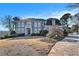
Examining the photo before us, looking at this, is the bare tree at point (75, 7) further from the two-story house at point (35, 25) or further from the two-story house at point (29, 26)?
the two-story house at point (29, 26)

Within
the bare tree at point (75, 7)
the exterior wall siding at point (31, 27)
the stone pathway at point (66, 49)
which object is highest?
the bare tree at point (75, 7)

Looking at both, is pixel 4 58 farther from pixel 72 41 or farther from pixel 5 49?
pixel 72 41

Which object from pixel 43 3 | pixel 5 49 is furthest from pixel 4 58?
pixel 43 3

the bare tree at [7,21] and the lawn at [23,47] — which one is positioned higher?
the bare tree at [7,21]

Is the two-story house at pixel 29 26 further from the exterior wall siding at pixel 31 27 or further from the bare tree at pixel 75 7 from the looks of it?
the bare tree at pixel 75 7

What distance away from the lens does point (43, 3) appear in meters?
11.5

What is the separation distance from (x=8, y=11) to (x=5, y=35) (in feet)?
0.98

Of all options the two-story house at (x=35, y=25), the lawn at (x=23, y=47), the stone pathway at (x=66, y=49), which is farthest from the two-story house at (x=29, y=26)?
the stone pathway at (x=66, y=49)

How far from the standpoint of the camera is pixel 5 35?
1150 cm

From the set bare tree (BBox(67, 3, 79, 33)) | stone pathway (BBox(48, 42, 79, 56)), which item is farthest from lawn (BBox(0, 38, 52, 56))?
bare tree (BBox(67, 3, 79, 33))

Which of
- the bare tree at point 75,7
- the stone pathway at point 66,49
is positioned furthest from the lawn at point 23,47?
the bare tree at point 75,7

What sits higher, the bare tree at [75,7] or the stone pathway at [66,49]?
the bare tree at [75,7]

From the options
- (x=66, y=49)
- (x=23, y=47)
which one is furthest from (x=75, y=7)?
(x=23, y=47)

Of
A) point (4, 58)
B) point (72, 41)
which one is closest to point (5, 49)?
point (4, 58)
